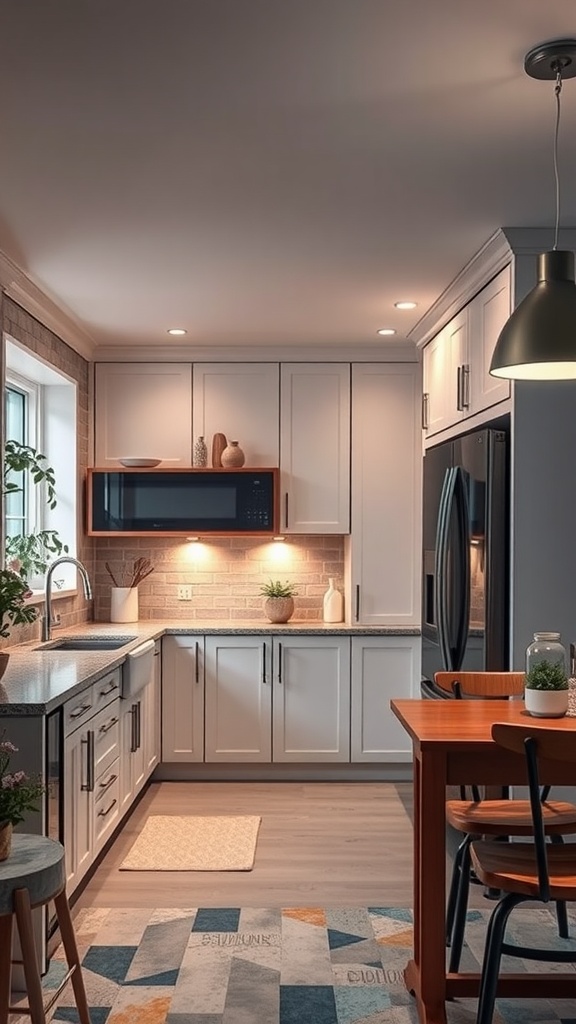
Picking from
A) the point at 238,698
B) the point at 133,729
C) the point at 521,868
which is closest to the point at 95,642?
the point at 133,729

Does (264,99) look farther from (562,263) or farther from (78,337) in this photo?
(78,337)

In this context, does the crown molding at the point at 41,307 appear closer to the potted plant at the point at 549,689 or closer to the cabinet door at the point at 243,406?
the cabinet door at the point at 243,406

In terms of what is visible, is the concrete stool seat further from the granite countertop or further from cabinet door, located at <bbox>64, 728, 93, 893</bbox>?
cabinet door, located at <bbox>64, 728, 93, 893</bbox>

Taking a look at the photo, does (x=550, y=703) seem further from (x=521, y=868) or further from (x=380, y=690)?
(x=380, y=690)

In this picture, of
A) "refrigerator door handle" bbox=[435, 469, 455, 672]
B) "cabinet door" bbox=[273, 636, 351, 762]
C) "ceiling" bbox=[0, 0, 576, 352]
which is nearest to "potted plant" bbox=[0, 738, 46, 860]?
"ceiling" bbox=[0, 0, 576, 352]

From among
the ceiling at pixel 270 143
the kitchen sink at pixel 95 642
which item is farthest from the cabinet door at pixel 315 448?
the kitchen sink at pixel 95 642

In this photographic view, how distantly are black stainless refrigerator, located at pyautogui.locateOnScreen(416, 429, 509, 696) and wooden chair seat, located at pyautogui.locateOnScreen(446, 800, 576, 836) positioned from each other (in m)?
0.86

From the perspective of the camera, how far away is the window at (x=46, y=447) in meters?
5.08

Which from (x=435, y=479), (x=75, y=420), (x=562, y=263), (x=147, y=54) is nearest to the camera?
(x=147, y=54)

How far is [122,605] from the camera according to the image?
5.80m

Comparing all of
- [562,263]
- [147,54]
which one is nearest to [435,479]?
[562,263]

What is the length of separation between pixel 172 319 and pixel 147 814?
2549 mm

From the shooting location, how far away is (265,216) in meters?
3.44

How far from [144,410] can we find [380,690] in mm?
2182
